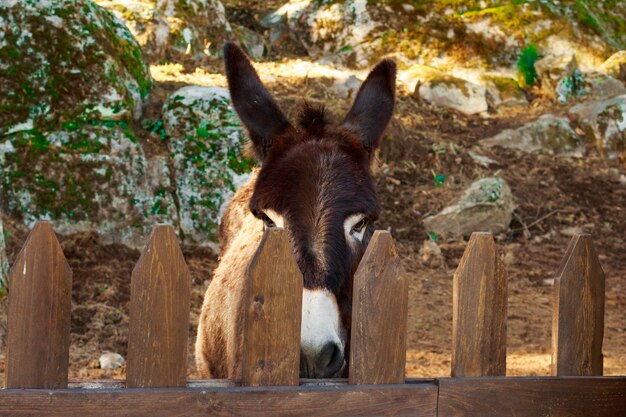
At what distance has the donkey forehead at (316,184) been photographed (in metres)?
3.38

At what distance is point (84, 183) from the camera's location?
8.02 meters

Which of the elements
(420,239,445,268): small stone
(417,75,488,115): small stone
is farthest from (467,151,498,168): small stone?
(420,239,445,268): small stone

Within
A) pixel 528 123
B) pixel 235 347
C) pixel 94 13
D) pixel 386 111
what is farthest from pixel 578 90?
pixel 235 347

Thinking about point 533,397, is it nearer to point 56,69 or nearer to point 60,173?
point 60,173

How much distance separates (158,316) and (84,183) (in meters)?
6.07

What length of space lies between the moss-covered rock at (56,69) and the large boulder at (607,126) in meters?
6.36

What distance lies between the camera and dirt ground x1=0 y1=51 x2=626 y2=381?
6.73 m

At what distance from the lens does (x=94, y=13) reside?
905 centimetres

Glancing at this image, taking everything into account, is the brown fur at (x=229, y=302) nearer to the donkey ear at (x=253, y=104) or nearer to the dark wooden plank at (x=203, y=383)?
the donkey ear at (x=253, y=104)

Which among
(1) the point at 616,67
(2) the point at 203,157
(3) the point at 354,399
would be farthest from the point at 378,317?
(1) the point at 616,67

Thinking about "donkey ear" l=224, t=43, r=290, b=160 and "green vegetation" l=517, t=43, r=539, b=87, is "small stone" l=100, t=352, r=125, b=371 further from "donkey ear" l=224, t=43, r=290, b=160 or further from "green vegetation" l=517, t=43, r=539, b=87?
"green vegetation" l=517, t=43, r=539, b=87

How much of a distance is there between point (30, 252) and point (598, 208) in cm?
908

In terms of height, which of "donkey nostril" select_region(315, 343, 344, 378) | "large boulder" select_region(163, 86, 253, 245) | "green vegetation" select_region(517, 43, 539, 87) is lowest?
"donkey nostril" select_region(315, 343, 344, 378)

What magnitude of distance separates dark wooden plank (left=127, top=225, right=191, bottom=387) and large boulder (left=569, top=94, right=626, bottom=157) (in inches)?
402
